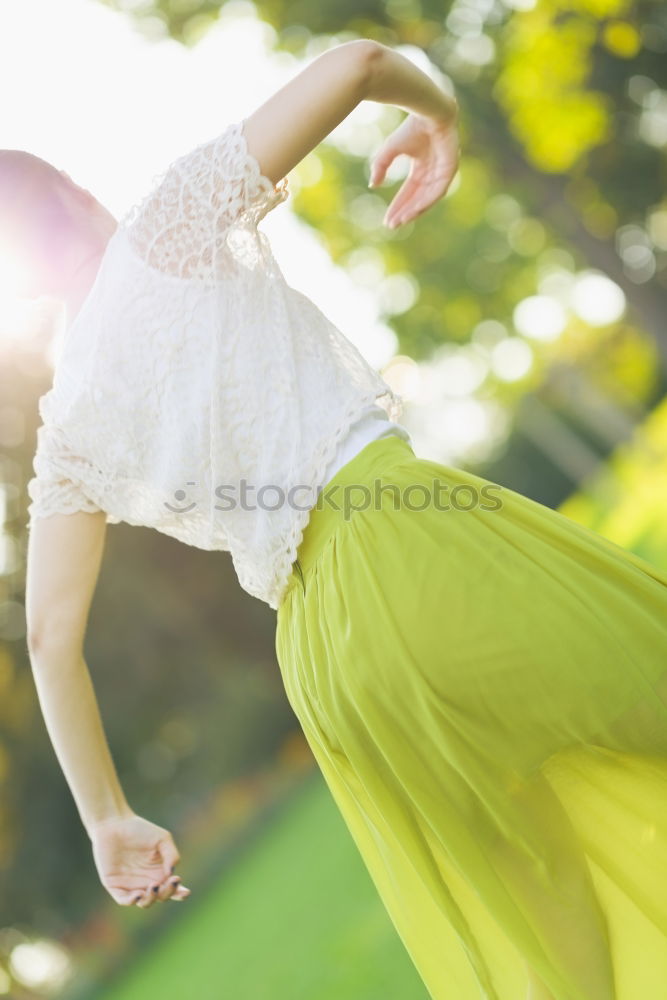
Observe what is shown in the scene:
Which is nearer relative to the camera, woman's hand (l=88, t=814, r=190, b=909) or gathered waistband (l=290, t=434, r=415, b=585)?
gathered waistband (l=290, t=434, r=415, b=585)

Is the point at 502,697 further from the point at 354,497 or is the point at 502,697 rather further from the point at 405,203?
the point at 405,203

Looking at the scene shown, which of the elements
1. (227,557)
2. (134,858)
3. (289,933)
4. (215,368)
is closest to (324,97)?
(215,368)

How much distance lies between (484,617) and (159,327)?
2.41 feet

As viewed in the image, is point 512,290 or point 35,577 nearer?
point 35,577

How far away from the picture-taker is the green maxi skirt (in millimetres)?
1663

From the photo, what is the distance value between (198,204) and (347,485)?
54 centimetres

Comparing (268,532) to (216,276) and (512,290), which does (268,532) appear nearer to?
(216,276)

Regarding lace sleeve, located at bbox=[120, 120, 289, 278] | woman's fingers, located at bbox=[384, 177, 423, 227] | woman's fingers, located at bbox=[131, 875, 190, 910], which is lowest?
woman's fingers, located at bbox=[131, 875, 190, 910]

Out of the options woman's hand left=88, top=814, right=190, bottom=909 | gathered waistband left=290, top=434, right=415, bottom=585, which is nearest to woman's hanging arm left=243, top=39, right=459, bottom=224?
gathered waistband left=290, top=434, right=415, bottom=585

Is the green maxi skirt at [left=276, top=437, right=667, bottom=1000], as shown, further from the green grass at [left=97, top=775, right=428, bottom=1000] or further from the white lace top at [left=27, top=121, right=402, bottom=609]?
the green grass at [left=97, top=775, right=428, bottom=1000]

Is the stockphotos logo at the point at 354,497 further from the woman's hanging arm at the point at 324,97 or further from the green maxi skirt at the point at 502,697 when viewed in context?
the woman's hanging arm at the point at 324,97

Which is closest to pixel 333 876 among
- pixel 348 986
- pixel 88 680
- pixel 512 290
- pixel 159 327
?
pixel 348 986

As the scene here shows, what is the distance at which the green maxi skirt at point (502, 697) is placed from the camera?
166 cm

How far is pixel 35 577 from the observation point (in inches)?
78.2
